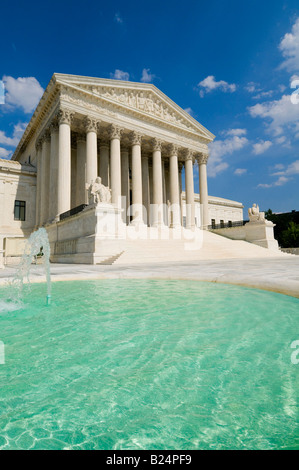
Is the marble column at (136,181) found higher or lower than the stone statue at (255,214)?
higher

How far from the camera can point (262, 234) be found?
2825cm

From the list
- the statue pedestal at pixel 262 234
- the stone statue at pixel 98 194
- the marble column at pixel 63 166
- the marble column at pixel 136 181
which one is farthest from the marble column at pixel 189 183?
the stone statue at pixel 98 194

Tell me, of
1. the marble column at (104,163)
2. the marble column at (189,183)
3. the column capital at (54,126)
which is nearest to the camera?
the column capital at (54,126)

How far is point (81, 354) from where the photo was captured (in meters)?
2.71

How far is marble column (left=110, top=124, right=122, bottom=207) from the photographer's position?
94.5ft

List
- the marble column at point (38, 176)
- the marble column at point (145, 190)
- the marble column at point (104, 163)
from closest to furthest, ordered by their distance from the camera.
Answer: the marble column at point (38, 176)
the marble column at point (104, 163)
the marble column at point (145, 190)

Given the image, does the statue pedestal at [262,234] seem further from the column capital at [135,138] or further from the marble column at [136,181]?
the column capital at [135,138]

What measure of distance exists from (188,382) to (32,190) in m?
35.5

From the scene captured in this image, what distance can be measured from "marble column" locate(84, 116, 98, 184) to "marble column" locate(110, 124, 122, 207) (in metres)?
2.17

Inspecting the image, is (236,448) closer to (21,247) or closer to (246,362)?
(246,362)

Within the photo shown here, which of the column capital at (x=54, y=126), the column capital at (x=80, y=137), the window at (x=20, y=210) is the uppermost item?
the column capital at (x=80, y=137)

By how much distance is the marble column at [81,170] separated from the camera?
3021 cm

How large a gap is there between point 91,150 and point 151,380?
27.7 m

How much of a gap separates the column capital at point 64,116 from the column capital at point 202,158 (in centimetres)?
1950
